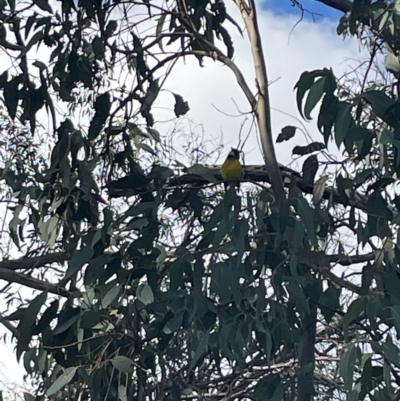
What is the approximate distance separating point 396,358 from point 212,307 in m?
0.45

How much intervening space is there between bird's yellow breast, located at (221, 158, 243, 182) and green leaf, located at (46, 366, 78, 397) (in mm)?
805

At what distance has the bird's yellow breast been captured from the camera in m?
2.65

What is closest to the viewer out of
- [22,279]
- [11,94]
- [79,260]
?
[79,260]

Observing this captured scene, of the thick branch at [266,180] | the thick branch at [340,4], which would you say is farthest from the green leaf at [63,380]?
the thick branch at [340,4]

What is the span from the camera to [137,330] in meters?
2.25

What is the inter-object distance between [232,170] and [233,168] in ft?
0.04

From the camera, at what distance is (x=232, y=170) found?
8.99 feet

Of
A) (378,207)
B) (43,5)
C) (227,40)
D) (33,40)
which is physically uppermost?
(227,40)

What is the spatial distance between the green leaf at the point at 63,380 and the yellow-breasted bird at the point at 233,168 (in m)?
0.79

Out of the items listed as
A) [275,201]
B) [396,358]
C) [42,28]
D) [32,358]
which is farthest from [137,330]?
[42,28]

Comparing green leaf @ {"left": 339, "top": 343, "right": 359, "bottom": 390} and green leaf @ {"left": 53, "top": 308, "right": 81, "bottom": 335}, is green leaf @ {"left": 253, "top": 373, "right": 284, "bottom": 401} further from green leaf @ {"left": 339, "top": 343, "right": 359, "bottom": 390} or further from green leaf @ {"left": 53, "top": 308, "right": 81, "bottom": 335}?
green leaf @ {"left": 53, "top": 308, "right": 81, "bottom": 335}

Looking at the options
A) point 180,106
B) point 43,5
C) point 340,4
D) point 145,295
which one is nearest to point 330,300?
point 145,295

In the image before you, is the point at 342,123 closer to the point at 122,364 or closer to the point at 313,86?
the point at 313,86

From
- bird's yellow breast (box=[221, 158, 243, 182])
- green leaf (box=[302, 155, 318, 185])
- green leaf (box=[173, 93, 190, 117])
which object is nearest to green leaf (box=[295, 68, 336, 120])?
green leaf (box=[302, 155, 318, 185])
